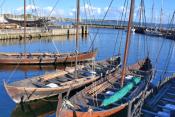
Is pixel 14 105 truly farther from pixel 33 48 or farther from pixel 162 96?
pixel 33 48

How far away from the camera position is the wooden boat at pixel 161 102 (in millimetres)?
18875

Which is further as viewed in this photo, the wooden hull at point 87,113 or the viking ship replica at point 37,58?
the viking ship replica at point 37,58

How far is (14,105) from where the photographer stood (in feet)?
84.2

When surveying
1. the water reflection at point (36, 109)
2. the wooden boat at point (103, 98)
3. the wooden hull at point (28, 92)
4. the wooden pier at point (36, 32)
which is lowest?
the water reflection at point (36, 109)

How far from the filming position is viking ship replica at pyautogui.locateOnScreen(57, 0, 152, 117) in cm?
1816

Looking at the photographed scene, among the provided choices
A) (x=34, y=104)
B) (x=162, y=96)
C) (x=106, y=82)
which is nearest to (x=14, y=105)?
(x=34, y=104)

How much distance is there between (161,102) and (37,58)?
25.1m

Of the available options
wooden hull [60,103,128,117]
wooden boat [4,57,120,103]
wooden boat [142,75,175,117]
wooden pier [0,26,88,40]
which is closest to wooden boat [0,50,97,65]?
wooden boat [4,57,120,103]

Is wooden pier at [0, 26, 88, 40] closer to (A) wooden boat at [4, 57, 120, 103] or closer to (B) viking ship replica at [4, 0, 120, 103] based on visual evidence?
(B) viking ship replica at [4, 0, 120, 103]

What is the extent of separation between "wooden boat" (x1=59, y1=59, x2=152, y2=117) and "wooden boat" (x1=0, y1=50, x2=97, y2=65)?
15434 millimetres

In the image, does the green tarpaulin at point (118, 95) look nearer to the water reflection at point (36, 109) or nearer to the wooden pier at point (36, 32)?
the water reflection at point (36, 109)

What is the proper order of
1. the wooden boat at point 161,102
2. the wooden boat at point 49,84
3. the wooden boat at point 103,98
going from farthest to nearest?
the wooden boat at point 49,84 → the wooden boat at point 161,102 → the wooden boat at point 103,98

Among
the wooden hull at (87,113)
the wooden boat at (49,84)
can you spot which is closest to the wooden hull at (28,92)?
the wooden boat at (49,84)

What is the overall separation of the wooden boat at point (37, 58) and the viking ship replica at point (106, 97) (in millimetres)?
15355
